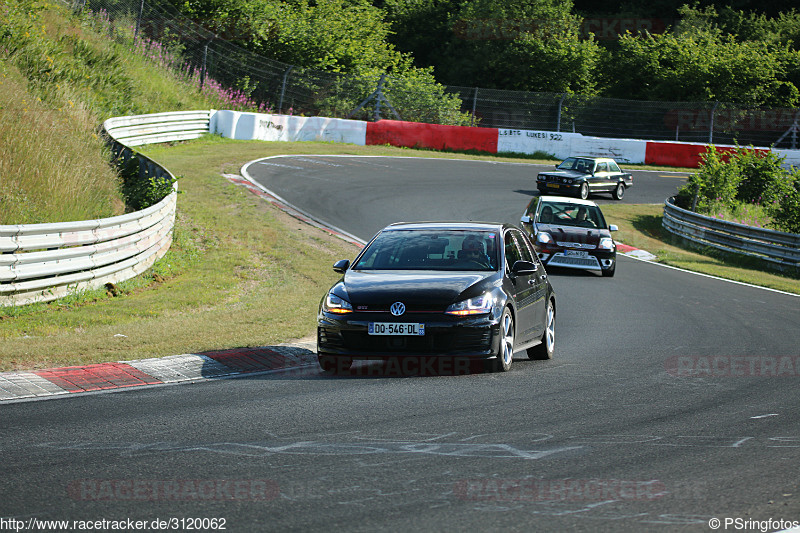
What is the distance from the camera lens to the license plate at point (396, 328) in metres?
8.65

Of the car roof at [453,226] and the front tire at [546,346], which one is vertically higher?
the car roof at [453,226]

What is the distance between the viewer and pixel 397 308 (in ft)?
28.6

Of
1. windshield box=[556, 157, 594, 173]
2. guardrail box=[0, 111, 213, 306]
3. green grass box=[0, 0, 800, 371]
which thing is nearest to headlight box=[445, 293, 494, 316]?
green grass box=[0, 0, 800, 371]

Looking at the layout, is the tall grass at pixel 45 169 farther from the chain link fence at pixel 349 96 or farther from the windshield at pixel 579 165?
the chain link fence at pixel 349 96

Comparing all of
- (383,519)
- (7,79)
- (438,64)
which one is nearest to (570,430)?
(383,519)

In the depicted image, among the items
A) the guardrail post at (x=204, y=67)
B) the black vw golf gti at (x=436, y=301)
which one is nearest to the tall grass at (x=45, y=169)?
the black vw golf gti at (x=436, y=301)

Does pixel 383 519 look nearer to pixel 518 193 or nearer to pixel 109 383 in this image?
pixel 109 383

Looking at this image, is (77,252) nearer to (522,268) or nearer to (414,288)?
(414,288)

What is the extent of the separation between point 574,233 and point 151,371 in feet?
41.4

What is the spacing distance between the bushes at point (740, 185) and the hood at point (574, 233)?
10.5 m

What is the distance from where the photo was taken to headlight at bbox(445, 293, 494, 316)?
8.75 m

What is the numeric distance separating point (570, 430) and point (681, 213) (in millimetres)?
24399

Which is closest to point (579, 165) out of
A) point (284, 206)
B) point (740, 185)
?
point (740, 185)

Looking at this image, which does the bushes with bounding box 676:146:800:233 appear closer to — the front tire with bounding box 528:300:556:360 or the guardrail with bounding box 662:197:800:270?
the guardrail with bounding box 662:197:800:270
